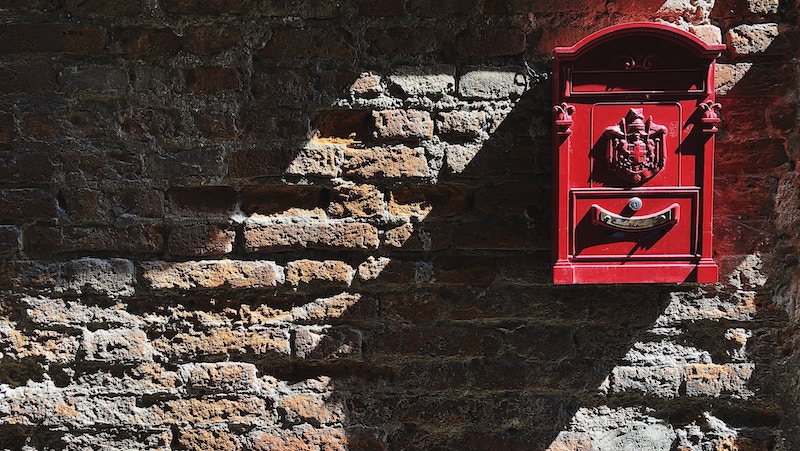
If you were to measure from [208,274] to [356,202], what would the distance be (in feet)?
1.44

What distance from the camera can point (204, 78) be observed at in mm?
1518

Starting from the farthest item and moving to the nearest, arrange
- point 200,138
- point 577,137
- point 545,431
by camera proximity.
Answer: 1. point 545,431
2. point 200,138
3. point 577,137

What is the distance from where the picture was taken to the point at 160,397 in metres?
1.60

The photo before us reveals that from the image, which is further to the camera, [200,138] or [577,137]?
[200,138]

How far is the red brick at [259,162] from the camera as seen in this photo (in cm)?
154

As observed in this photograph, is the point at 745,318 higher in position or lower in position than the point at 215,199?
lower

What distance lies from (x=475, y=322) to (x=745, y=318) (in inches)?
28.6

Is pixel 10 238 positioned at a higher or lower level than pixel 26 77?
lower

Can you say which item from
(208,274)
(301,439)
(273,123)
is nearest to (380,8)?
(273,123)

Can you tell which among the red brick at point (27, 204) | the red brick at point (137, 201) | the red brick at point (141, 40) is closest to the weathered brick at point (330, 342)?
the red brick at point (137, 201)

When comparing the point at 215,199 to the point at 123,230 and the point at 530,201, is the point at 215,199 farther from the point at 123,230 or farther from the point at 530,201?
the point at 530,201

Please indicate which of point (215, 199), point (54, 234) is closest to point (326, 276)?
point (215, 199)

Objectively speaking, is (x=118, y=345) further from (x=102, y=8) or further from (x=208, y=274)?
(x=102, y=8)

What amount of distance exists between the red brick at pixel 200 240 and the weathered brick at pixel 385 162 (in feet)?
1.18
